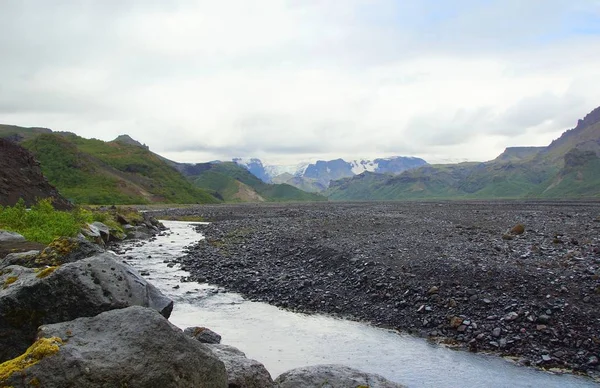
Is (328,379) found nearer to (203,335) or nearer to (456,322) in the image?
(203,335)

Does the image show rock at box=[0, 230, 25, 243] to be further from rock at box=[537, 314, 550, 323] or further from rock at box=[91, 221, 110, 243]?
rock at box=[537, 314, 550, 323]

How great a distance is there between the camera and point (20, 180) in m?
55.2

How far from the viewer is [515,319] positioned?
17281mm

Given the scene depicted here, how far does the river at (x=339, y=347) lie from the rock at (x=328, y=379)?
4.44m

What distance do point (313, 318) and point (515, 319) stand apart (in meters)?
8.49

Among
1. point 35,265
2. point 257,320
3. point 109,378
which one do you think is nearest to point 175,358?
point 109,378

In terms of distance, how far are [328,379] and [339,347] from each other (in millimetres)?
7222

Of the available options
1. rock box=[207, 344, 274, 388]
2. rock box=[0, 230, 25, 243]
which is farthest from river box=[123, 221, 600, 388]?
rock box=[0, 230, 25, 243]

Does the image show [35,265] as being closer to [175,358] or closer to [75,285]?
[75,285]

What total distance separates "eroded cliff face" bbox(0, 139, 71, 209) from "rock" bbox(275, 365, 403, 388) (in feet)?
160

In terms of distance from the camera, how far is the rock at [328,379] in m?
9.65

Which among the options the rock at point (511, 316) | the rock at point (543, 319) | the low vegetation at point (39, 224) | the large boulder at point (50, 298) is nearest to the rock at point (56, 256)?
the large boulder at point (50, 298)

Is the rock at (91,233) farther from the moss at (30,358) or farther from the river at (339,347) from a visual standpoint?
the moss at (30,358)

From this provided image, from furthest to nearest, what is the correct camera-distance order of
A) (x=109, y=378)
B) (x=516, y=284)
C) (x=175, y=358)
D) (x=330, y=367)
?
(x=516, y=284) < (x=330, y=367) < (x=175, y=358) < (x=109, y=378)
